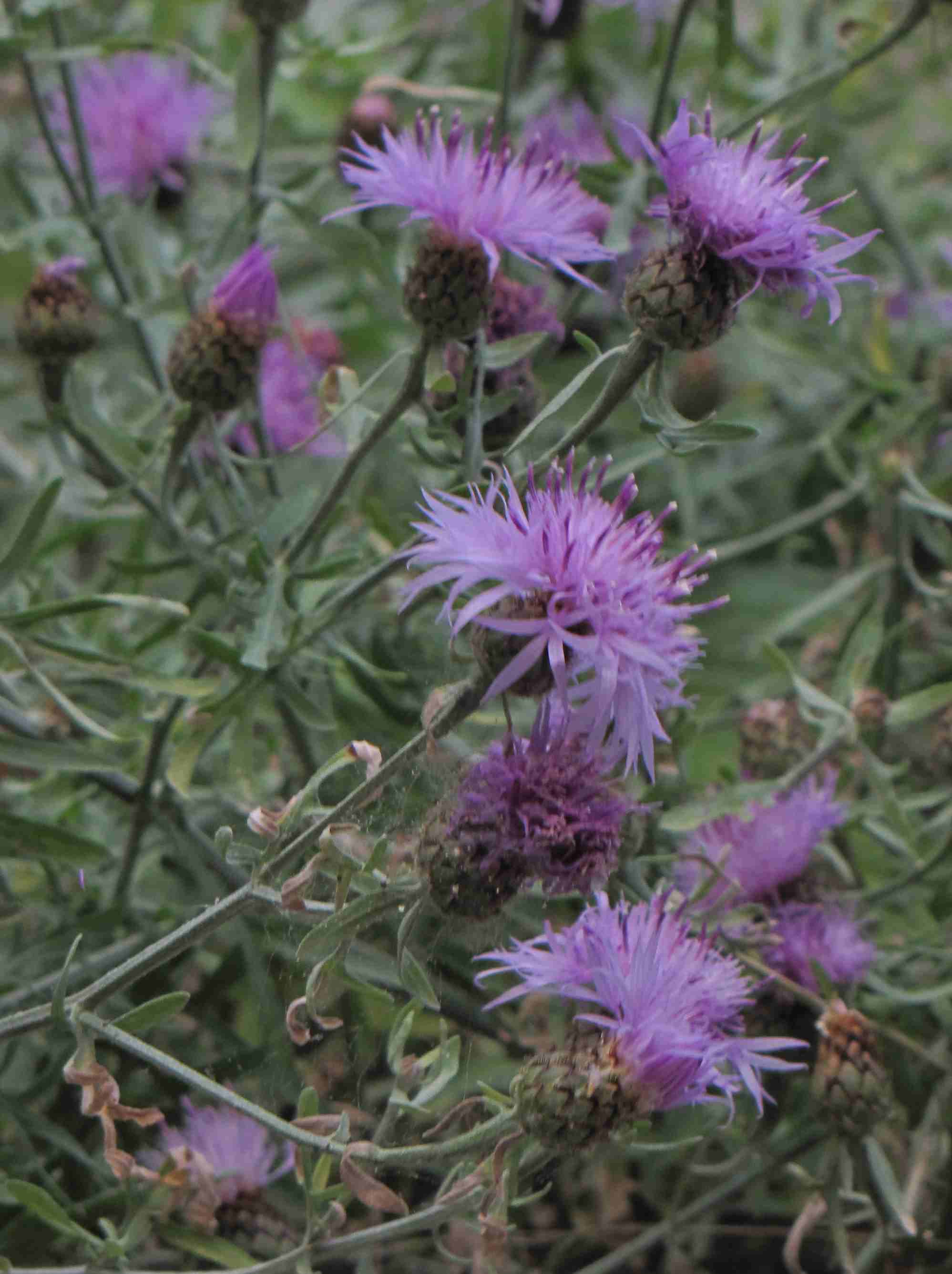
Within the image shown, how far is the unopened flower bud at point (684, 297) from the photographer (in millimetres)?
657

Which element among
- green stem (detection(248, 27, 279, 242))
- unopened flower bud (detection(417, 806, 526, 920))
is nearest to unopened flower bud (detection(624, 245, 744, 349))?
unopened flower bud (detection(417, 806, 526, 920))

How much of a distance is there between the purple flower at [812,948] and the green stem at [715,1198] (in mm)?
96

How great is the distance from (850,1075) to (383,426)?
401 mm

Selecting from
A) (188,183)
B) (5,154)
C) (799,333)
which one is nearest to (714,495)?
(799,333)

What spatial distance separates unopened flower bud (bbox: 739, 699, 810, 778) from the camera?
95 cm

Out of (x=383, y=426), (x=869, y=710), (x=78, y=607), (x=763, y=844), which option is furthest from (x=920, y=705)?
(x=78, y=607)

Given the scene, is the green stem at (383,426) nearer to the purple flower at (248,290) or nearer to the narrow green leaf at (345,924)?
the purple flower at (248,290)

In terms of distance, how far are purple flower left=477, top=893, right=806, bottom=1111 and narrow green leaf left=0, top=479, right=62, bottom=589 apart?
1.13 ft

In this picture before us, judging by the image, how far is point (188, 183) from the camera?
1286mm

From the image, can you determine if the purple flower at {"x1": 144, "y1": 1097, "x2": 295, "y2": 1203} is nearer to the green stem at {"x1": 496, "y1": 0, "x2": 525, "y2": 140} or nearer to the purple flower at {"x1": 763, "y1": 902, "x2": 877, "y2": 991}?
the purple flower at {"x1": 763, "y1": 902, "x2": 877, "y2": 991}

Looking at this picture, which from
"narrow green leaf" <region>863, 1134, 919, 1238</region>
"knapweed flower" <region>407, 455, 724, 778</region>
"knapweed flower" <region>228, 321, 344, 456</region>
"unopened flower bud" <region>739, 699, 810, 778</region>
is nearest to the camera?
"knapweed flower" <region>407, 455, 724, 778</region>

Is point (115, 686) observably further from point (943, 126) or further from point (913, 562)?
point (943, 126)

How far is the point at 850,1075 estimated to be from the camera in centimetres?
80

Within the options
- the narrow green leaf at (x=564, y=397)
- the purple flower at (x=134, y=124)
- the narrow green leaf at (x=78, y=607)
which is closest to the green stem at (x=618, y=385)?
the narrow green leaf at (x=564, y=397)
